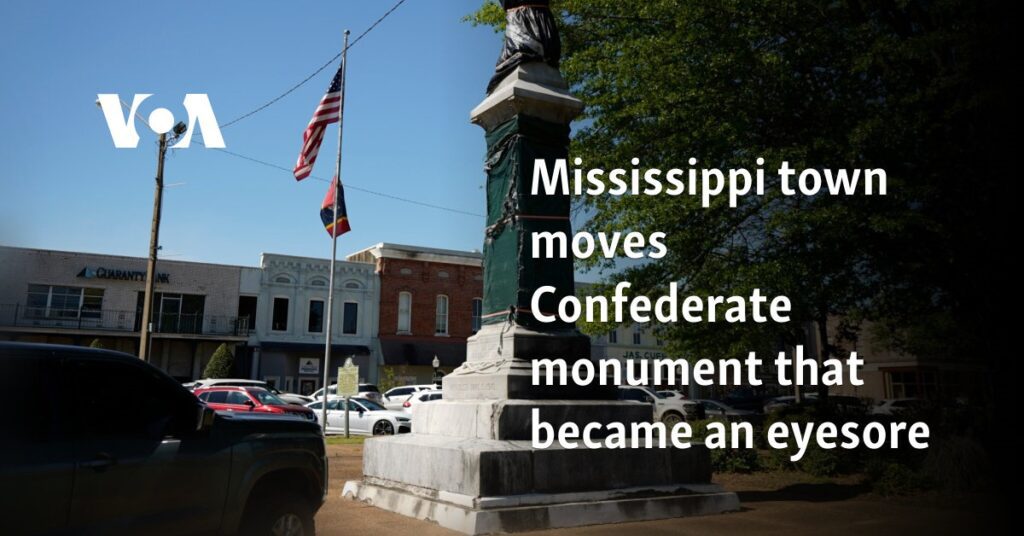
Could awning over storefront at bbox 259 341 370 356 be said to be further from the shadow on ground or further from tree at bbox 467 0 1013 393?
the shadow on ground

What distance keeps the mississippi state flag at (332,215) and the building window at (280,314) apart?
17.9 m

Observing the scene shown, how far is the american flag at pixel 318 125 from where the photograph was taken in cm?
2153

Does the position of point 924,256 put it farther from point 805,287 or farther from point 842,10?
point 842,10

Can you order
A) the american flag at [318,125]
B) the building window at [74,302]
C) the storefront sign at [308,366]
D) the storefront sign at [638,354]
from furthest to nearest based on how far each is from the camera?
the storefront sign at [638,354] → the storefront sign at [308,366] → the building window at [74,302] → the american flag at [318,125]

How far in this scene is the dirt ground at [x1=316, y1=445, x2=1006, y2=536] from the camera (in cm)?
713

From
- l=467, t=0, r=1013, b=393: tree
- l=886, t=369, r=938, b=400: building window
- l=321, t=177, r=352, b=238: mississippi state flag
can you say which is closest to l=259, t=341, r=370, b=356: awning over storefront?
l=321, t=177, r=352, b=238: mississippi state flag

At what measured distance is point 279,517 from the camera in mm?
5496

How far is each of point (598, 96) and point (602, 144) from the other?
104cm

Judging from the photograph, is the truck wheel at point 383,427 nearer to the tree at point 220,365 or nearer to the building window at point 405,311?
the tree at point 220,365

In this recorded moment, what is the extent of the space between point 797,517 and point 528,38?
6662mm

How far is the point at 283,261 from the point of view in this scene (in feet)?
141

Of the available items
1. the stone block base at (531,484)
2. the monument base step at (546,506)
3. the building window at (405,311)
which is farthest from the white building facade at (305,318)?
the monument base step at (546,506)

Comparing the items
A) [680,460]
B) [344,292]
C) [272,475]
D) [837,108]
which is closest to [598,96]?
[837,108]

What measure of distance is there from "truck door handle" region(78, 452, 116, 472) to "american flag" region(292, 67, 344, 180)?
58.3ft
